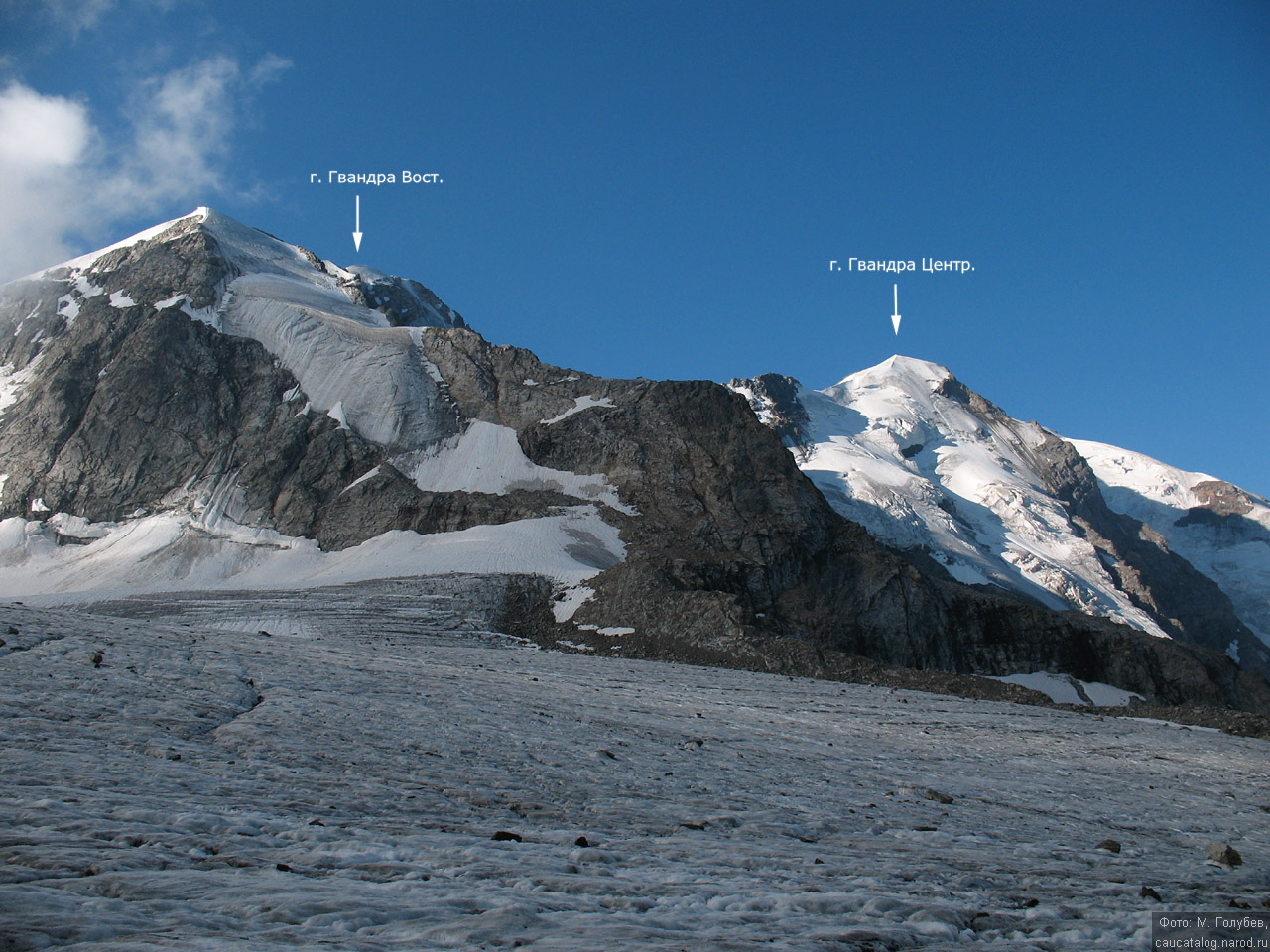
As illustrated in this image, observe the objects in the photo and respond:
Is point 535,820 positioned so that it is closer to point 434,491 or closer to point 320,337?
point 434,491

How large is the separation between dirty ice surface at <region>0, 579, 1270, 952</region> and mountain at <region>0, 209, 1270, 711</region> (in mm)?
21078

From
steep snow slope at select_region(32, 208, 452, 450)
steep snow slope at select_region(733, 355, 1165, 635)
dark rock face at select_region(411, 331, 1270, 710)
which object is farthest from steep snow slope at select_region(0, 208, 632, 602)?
steep snow slope at select_region(733, 355, 1165, 635)

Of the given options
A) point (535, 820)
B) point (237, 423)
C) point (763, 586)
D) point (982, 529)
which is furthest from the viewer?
point (982, 529)

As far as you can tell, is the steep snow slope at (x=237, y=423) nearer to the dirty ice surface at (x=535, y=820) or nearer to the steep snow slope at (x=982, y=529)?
the dirty ice surface at (x=535, y=820)

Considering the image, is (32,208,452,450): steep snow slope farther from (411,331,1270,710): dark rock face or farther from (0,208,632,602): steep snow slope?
(411,331,1270,710): dark rock face

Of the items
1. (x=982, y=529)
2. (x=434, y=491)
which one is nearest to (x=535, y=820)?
(x=434, y=491)

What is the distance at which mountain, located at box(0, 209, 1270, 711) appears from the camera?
52781mm

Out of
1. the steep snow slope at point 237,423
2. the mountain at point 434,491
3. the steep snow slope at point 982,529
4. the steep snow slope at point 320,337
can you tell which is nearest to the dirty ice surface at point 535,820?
the mountain at point 434,491

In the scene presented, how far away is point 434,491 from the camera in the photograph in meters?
71.1

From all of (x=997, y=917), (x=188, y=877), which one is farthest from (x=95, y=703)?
(x=997, y=917)

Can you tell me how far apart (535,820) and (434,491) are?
64.3 metres

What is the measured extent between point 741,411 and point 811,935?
6839cm

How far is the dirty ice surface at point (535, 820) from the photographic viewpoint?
5.46 m

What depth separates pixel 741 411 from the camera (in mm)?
73188
